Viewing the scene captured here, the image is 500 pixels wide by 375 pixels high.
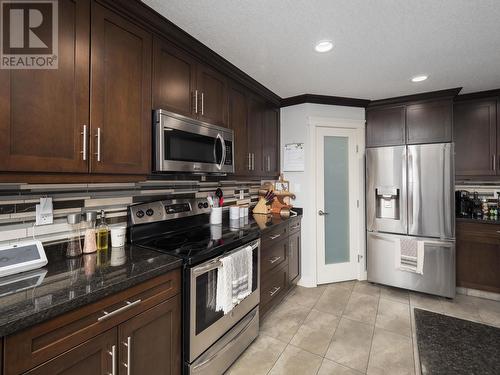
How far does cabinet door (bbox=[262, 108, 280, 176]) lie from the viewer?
2.95 meters

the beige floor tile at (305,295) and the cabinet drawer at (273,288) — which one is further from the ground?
the cabinet drawer at (273,288)

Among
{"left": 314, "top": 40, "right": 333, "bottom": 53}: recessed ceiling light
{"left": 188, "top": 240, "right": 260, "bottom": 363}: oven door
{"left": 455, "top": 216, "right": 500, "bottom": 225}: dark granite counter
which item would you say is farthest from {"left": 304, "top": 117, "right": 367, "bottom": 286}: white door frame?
{"left": 188, "top": 240, "right": 260, "bottom": 363}: oven door

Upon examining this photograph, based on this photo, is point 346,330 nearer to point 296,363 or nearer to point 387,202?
point 296,363

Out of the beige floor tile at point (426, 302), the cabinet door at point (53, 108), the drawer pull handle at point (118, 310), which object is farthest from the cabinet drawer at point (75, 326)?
the beige floor tile at point (426, 302)

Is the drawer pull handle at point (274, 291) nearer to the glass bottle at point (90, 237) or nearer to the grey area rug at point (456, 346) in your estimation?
the grey area rug at point (456, 346)

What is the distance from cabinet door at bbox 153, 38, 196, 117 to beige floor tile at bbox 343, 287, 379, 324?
8.05 ft

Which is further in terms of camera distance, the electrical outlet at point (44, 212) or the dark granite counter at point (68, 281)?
the electrical outlet at point (44, 212)

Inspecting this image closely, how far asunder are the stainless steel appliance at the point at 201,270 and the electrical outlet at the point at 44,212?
452mm

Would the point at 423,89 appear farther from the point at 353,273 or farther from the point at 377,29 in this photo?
the point at 353,273

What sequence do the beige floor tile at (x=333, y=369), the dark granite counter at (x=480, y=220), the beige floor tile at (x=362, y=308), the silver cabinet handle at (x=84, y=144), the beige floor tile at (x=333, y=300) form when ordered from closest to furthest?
the silver cabinet handle at (x=84, y=144), the beige floor tile at (x=333, y=369), the beige floor tile at (x=362, y=308), the beige floor tile at (x=333, y=300), the dark granite counter at (x=480, y=220)

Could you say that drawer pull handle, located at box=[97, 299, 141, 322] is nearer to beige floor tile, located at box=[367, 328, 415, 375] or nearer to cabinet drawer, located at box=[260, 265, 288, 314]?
cabinet drawer, located at box=[260, 265, 288, 314]

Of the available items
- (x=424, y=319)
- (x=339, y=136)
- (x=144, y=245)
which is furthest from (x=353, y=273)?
(x=144, y=245)

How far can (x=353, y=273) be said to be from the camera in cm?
328

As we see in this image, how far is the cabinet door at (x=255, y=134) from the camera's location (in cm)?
263
